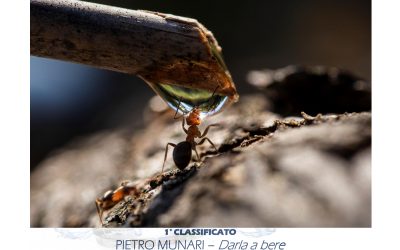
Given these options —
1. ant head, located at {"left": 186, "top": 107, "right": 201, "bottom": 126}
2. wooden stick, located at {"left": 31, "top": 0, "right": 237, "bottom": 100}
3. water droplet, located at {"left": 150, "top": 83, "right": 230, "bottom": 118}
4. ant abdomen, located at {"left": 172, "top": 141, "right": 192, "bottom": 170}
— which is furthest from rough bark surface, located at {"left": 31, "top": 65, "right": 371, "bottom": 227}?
ant head, located at {"left": 186, "top": 107, "right": 201, "bottom": 126}

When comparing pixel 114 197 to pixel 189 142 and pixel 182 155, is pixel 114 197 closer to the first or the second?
pixel 182 155

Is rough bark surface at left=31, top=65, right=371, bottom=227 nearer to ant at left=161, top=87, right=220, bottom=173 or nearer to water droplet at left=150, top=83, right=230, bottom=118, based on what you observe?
ant at left=161, top=87, right=220, bottom=173

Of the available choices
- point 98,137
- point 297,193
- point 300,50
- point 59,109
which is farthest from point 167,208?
point 300,50

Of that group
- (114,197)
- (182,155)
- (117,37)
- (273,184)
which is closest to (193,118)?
(182,155)

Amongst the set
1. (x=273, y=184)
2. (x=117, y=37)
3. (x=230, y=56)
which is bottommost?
(x=230, y=56)

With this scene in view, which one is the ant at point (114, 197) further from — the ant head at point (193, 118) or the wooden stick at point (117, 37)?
the ant head at point (193, 118)

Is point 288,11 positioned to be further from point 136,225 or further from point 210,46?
point 136,225
